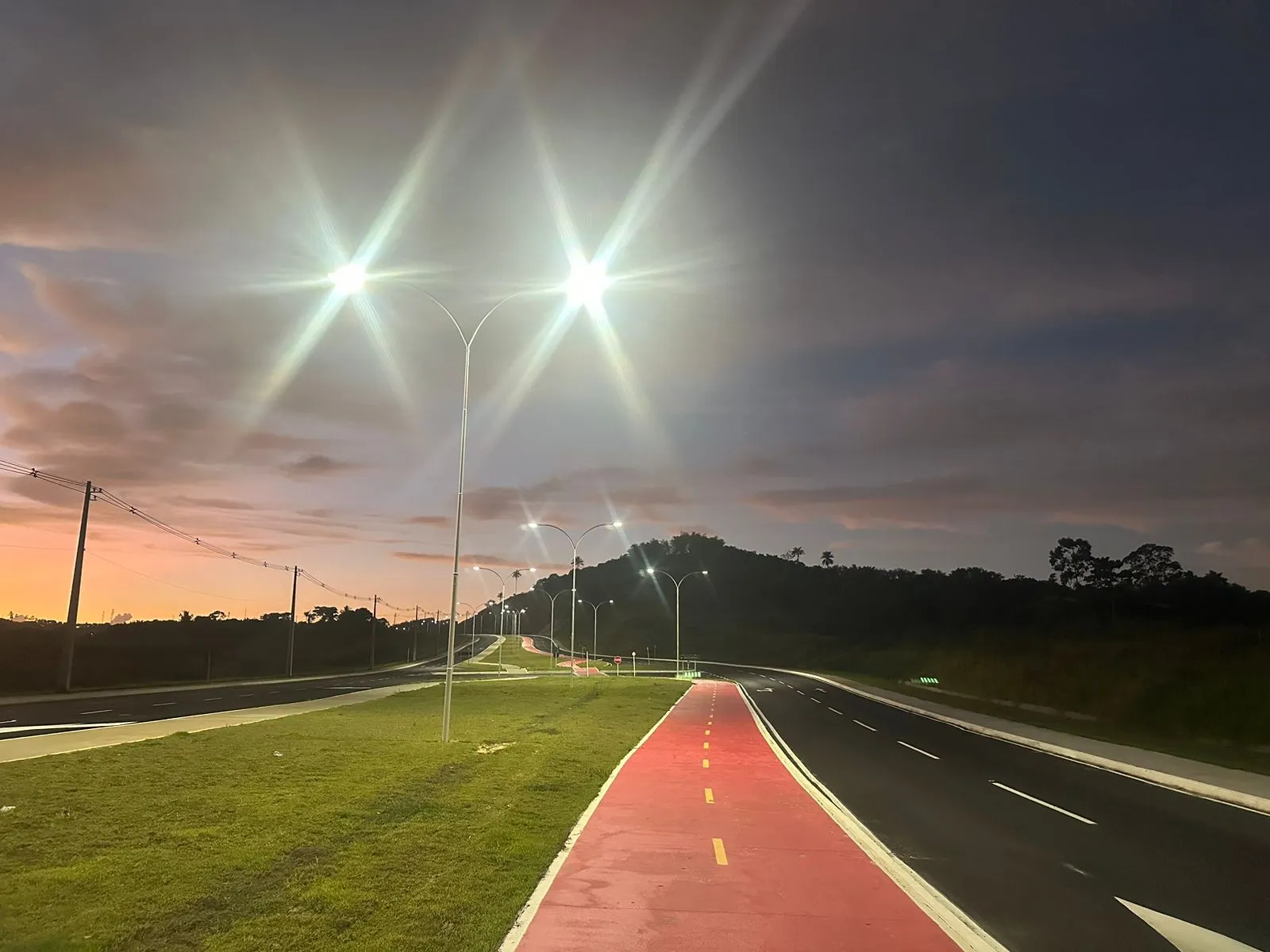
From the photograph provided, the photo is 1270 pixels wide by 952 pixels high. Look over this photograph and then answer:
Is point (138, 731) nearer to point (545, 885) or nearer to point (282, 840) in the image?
point (282, 840)

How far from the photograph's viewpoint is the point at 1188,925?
8.20 m

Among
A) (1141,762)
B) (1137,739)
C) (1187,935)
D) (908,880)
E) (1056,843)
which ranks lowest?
(1137,739)

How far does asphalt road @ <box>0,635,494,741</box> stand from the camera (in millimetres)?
25000

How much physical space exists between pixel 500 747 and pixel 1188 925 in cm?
1518

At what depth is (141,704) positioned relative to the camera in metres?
33.5

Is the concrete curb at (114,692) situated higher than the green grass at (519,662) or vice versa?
the concrete curb at (114,692)

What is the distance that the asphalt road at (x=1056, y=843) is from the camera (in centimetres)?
829

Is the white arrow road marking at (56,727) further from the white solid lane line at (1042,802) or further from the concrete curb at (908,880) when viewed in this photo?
the white solid lane line at (1042,802)

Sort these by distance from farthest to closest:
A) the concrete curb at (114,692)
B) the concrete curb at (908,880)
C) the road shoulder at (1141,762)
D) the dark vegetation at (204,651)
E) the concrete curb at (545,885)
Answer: the dark vegetation at (204,651) → the concrete curb at (114,692) → the road shoulder at (1141,762) → the concrete curb at (908,880) → the concrete curb at (545,885)

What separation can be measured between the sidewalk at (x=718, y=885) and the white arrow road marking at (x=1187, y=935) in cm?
234

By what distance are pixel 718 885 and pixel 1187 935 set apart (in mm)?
4588

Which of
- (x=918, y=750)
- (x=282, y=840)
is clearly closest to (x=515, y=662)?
(x=918, y=750)

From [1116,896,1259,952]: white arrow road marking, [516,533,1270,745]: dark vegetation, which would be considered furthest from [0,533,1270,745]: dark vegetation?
[1116,896,1259,952]: white arrow road marking

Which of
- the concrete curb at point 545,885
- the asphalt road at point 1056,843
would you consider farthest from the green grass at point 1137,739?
the concrete curb at point 545,885
